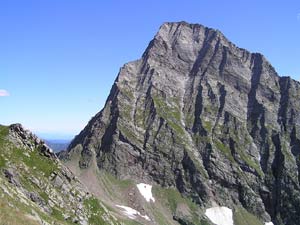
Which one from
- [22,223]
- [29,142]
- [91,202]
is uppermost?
[29,142]

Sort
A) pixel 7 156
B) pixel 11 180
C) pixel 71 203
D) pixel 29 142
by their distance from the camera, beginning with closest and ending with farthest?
pixel 11 180
pixel 7 156
pixel 71 203
pixel 29 142

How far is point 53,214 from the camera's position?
314 feet

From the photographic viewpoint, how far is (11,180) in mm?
92000

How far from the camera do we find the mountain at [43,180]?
3752 inches

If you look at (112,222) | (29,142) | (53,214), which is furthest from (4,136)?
(112,222)

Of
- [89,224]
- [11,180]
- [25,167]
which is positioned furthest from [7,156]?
[89,224]

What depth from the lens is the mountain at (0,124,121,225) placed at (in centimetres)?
9531

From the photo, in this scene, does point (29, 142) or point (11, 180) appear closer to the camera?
point (11, 180)

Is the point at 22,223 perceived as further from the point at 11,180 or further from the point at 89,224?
the point at 89,224

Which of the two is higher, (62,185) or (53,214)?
(62,185)

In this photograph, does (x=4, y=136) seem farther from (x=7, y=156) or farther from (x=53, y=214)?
(x=53, y=214)

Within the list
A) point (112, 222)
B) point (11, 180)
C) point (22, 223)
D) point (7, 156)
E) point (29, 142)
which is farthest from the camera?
point (112, 222)

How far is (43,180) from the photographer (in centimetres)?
10525

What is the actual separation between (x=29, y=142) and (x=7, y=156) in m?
15.3
